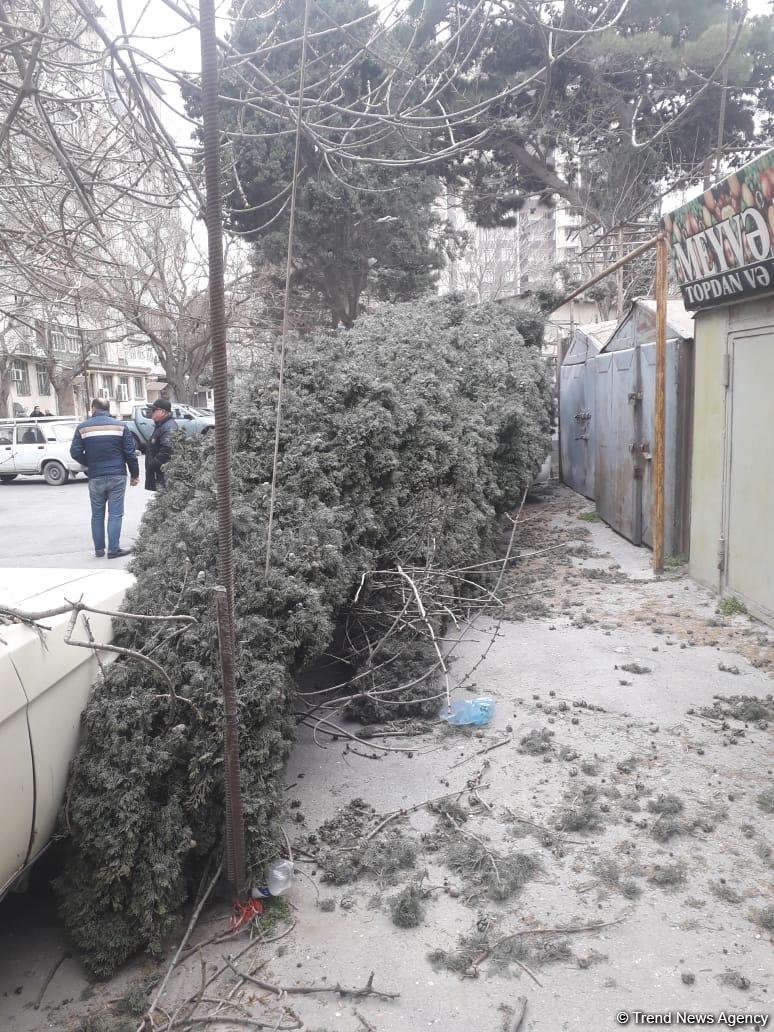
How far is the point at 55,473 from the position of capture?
2064cm

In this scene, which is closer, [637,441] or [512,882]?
[512,882]

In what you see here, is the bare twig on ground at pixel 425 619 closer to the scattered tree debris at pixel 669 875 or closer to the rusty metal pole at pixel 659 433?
the scattered tree debris at pixel 669 875

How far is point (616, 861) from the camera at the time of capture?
331 cm

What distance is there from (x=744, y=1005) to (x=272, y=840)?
1.75 meters

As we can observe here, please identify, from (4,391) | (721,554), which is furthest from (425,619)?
(4,391)

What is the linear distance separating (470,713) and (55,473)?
18591 millimetres

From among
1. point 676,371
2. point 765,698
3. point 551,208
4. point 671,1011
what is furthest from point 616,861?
point 551,208

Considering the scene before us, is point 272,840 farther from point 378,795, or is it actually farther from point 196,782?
A: point 378,795

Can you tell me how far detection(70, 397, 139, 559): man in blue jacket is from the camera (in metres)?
9.10

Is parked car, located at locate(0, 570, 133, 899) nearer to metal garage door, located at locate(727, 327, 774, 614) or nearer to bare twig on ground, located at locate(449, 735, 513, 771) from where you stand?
bare twig on ground, located at locate(449, 735, 513, 771)

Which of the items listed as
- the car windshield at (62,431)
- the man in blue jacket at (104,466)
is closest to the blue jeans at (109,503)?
the man in blue jacket at (104,466)

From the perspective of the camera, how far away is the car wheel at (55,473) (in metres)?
20.6

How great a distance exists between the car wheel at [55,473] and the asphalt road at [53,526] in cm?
61

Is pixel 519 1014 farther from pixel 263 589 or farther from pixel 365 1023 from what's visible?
pixel 263 589
